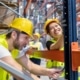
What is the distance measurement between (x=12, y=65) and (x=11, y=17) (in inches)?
102

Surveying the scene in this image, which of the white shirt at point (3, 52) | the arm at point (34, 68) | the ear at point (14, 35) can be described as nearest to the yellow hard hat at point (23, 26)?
the ear at point (14, 35)

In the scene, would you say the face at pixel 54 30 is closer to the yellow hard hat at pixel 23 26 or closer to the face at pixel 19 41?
the yellow hard hat at pixel 23 26

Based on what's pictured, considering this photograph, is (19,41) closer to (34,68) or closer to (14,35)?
(14,35)

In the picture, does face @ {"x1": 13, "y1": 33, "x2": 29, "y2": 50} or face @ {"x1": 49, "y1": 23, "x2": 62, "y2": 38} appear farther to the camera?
face @ {"x1": 49, "y1": 23, "x2": 62, "y2": 38}

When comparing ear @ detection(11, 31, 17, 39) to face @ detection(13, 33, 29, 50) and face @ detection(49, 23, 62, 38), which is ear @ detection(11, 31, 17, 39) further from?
face @ detection(49, 23, 62, 38)

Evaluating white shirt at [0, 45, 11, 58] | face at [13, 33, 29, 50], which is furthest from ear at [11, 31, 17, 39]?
white shirt at [0, 45, 11, 58]

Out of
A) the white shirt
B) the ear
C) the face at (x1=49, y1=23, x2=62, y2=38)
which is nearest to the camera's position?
the white shirt

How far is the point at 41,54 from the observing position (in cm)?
346

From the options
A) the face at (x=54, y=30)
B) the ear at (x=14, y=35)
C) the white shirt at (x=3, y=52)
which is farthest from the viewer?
the face at (x=54, y=30)

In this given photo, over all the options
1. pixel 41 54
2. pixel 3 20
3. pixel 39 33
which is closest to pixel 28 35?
pixel 41 54

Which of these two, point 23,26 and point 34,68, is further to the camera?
point 34,68

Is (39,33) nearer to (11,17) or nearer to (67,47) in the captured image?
(11,17)

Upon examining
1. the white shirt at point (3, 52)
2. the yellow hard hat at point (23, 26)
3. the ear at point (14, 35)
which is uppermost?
the yellow hard hat at point (23, 26)

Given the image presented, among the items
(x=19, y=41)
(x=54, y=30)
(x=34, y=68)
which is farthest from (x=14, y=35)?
(x=54, y=30)
